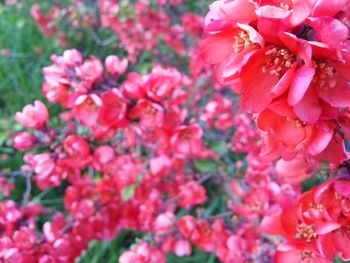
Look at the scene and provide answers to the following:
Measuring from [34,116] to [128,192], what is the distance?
1.65 ft

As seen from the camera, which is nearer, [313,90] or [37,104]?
[313,90]

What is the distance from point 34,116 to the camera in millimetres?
1444

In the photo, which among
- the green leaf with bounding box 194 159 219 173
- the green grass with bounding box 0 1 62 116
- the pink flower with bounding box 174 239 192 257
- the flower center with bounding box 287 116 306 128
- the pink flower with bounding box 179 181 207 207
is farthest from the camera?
the green grass with bounding box 0 1 62 116

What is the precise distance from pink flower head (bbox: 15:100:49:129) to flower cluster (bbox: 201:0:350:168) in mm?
758

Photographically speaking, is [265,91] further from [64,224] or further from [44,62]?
[44,62]

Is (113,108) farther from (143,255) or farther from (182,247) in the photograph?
(182,247)

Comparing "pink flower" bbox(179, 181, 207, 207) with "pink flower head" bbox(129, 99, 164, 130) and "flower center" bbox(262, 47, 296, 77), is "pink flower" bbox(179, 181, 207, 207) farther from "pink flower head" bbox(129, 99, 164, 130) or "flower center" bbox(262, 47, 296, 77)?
"flower center" bbox(262, 47, 296, 77)

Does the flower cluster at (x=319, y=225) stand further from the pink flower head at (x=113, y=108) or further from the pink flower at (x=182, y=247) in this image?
the pink flower at (x=182, y=247)

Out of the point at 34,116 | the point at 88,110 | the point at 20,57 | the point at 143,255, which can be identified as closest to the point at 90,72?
the point at 88,110

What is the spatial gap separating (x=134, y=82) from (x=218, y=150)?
1.81 ft

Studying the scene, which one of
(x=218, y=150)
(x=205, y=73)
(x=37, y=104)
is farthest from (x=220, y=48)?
(x=205, y=73)

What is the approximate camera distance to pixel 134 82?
52.9 inches

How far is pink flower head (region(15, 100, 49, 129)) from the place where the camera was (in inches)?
56.1

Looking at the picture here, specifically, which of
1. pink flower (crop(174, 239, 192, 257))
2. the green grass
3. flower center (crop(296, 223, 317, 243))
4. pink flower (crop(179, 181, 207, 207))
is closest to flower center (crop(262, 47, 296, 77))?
flower center (crop(296, 223, 317, 243))
